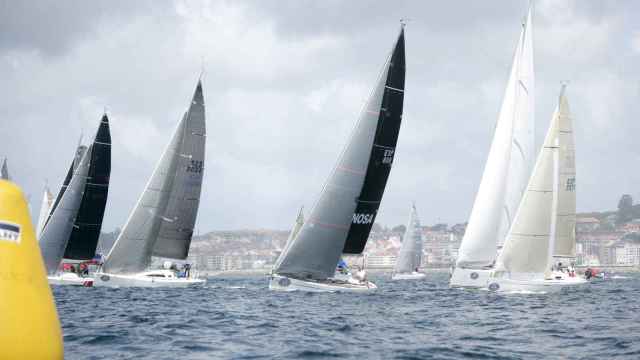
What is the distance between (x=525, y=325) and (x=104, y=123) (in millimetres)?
30769

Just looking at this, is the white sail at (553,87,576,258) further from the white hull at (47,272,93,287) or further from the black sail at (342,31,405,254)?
the white hull at (47,272,93,287)

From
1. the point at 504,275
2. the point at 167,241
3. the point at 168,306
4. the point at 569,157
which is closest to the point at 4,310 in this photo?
the point at 168,306

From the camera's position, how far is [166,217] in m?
45.0

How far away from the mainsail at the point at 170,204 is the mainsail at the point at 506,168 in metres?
15.0

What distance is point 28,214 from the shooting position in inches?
323

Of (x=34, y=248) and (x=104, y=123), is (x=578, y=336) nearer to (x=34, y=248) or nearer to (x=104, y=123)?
(x=34, y=248)

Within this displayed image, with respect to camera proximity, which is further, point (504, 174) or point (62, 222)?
point (504, 174)

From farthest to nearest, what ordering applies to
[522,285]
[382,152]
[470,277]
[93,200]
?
[93,200] < [470,277] < [522,285] < [382,152]

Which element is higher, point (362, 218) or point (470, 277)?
point (362, 218)

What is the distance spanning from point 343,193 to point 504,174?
15318 mm

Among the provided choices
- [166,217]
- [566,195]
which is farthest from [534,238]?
[166,217]

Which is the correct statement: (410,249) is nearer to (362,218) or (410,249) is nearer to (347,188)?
(362,218)

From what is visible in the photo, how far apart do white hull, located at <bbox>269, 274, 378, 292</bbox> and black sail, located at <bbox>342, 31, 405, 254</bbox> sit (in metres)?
1.69

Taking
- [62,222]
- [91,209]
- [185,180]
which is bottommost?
[62,222]
